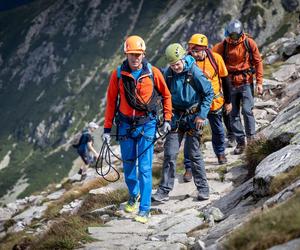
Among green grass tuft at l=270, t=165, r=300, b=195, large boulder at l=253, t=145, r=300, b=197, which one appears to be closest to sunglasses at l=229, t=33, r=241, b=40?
large boulder at l=253, t=145, r=300, b=197

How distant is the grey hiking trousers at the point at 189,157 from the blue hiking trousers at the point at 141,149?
109cm

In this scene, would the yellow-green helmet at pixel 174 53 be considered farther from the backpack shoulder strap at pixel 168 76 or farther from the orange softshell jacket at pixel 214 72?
the orange softshell jacket at pixel 214 72

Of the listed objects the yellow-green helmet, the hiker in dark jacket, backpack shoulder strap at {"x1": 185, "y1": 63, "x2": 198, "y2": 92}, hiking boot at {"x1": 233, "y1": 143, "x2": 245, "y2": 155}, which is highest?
the yellow-green helmet

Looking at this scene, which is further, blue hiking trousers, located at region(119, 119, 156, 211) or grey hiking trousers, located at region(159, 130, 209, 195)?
grey hiking trousers, located at region(159, 130, 209, 195)

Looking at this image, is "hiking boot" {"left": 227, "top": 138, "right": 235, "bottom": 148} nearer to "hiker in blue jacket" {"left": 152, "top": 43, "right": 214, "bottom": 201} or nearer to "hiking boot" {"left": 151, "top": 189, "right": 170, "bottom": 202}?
"hiker in blue jacket" {"left": 152, "top": 43, "right": 214, "bottom": 201}

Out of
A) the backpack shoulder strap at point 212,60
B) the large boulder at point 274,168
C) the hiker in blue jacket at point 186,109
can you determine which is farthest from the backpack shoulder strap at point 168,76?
the large boulder at point 274,168

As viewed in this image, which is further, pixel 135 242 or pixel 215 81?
pixel 215 81

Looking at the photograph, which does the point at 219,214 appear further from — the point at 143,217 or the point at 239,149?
the point at 239,149

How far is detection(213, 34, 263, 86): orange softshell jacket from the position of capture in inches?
610

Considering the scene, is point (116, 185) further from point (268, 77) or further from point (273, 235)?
point (268, 77)

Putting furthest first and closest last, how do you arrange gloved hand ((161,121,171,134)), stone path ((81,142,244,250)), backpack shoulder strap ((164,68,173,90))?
1. backpack shoulder strap ((164,68,173,90))
2. gloved hand ((161,121,171,134))
3. stone path ((81,142,244,250))

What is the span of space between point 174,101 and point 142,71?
1.46 meters

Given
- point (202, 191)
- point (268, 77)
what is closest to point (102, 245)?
point (202, 191)

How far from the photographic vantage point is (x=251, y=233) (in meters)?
5.59
